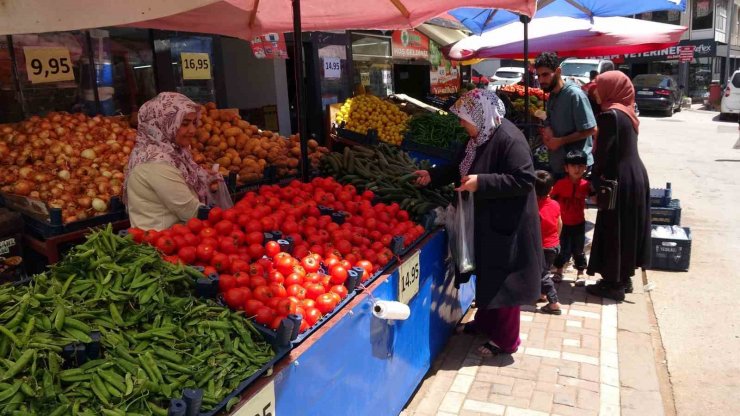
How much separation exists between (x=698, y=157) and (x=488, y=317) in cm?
1130

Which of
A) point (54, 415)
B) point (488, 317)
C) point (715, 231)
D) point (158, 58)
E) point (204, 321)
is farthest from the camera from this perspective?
point (715, 231)

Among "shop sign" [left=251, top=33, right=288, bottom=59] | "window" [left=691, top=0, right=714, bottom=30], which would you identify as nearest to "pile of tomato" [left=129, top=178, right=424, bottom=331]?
"shop sign" [left=251, top=33, right=288, bottom=59]

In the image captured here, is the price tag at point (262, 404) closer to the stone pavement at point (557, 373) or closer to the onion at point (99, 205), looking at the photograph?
the stone pavement at point (557, 373)

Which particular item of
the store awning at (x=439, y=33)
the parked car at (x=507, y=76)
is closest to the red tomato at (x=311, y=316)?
the store awning at (x=439, y=33)

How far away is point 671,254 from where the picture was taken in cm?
590

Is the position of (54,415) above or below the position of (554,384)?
above

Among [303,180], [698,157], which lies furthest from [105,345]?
[698,157]

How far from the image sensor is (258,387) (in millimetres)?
2064

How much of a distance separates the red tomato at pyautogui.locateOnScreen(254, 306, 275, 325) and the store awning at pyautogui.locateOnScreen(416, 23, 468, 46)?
1034 centimetres

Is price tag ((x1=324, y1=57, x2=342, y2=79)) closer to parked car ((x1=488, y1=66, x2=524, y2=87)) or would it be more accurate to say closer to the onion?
the onion

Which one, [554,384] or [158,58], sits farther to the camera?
[158,58]

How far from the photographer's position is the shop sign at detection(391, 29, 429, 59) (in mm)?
10703

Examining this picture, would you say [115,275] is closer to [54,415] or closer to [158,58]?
[54,415]

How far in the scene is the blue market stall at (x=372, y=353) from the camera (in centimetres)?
224
